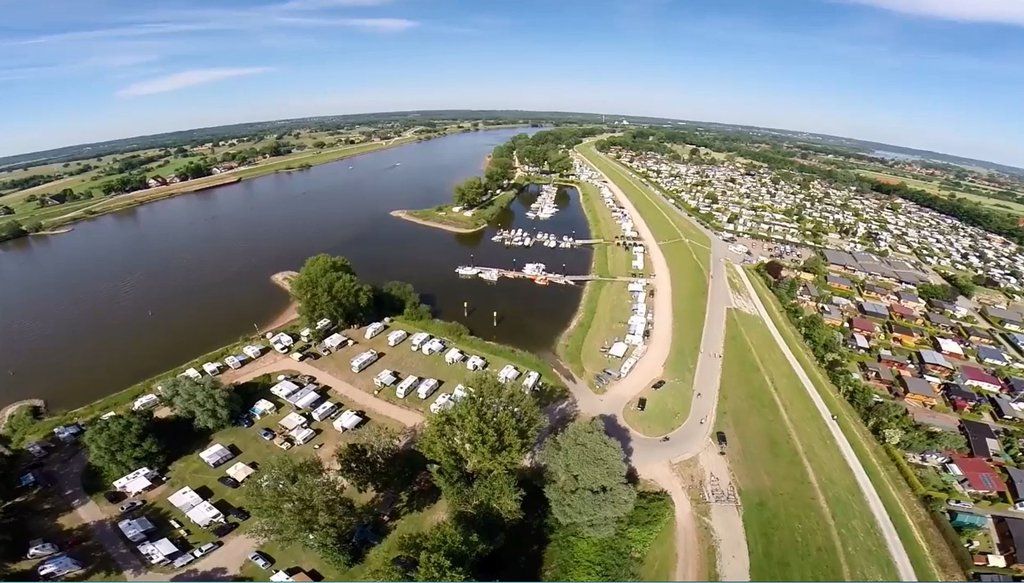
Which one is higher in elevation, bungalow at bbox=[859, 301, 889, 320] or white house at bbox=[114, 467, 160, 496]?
bungalow at bbox=[859, 301, 889, 320]

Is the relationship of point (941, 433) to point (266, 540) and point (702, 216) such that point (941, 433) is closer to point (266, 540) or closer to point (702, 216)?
point (266, 540)

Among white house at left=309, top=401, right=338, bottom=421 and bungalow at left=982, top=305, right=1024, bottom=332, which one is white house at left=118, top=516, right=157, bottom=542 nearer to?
white house at left=309, top=401, right=338, bottom=421

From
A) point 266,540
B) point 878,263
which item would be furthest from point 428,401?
point 878,263

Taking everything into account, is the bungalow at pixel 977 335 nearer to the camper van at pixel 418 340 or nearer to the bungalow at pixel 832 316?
the bungalow at pixel 832 316

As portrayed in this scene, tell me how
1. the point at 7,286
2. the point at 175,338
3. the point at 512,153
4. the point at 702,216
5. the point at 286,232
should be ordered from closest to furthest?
the point at 175,338
the point at 7,286
the point at 286,232
the point at 702,216
the point at 512,153

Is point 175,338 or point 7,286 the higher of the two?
point 7,286

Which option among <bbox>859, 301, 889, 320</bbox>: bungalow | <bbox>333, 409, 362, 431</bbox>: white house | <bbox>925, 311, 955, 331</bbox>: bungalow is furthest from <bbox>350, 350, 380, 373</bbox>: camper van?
<bbox>925, 311, 955, 331</bbox>: bungalow
